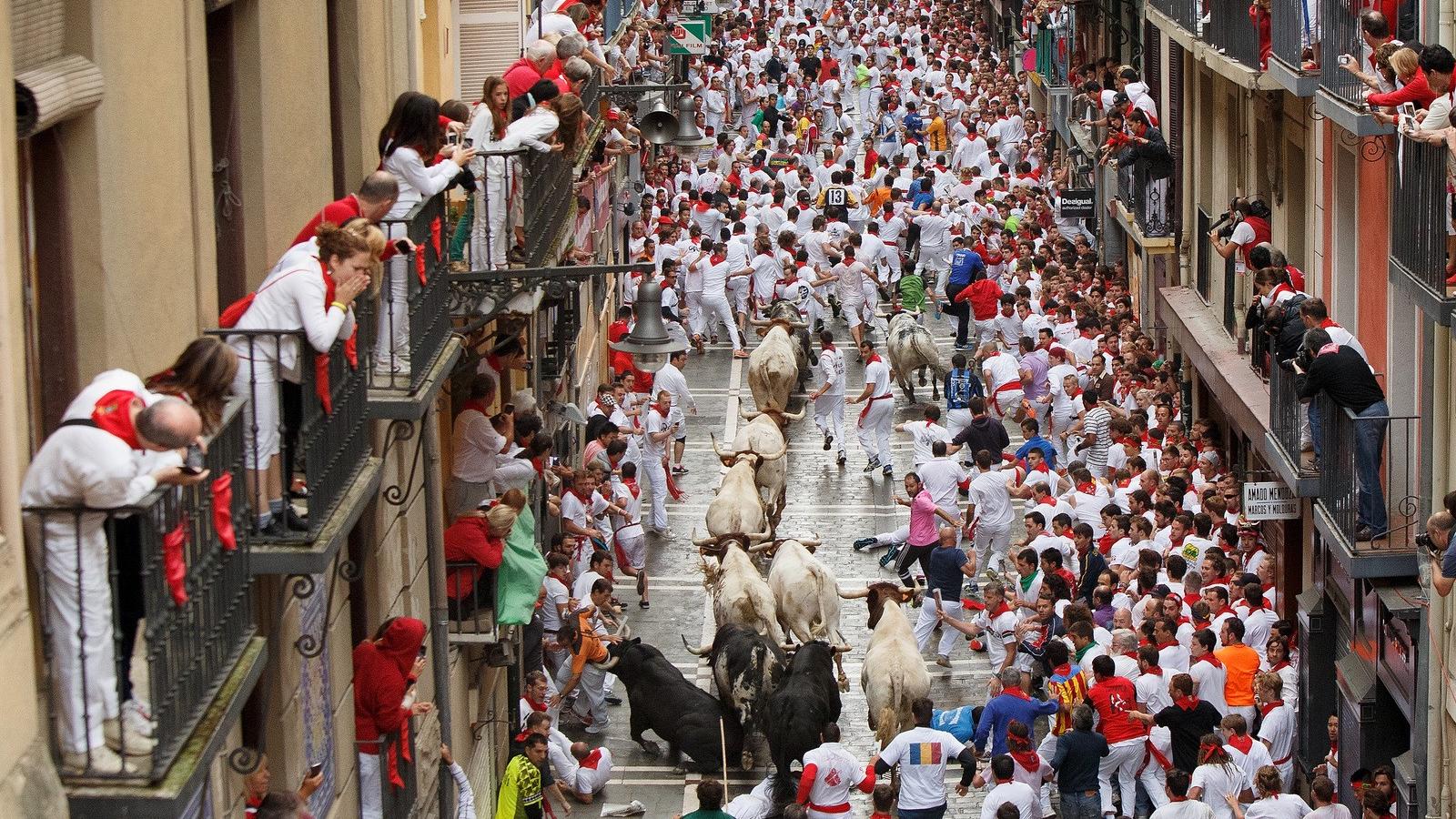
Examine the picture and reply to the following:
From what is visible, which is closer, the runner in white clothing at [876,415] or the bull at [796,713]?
the bull at [796,713]

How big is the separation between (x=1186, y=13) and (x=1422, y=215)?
46.4 ft

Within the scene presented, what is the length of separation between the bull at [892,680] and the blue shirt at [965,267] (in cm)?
1369

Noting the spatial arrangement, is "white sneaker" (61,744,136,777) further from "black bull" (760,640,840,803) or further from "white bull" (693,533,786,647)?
"white bull" (693,533,786,647)

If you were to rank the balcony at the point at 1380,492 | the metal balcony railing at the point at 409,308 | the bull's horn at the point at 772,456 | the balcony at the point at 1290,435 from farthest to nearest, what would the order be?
the bull's horn at the point at 772,456 → the balcony at the point at 1290,435 → the balcony at the point at 1380,492 → the metal balcony railing at the point at 409,308

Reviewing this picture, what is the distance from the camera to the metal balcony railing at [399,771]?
45.0 feet

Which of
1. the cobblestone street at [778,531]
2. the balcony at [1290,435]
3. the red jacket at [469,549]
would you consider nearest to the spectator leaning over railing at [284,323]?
the red jacket at [469,549]

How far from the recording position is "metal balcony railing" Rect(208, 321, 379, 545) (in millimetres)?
10359

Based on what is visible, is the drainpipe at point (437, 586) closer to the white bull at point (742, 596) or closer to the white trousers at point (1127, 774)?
the white bull at point (742, 596)

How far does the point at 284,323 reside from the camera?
420 inches

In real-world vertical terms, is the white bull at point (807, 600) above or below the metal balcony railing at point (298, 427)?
below

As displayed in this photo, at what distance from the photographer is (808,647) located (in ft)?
64.2

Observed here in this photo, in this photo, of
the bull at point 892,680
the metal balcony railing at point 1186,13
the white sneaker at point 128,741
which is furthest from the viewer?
the metal balcony railing at point 1186,13

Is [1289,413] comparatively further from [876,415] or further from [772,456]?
[876,415]

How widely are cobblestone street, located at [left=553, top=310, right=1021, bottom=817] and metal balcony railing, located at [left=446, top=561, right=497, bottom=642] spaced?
9.15 feet
